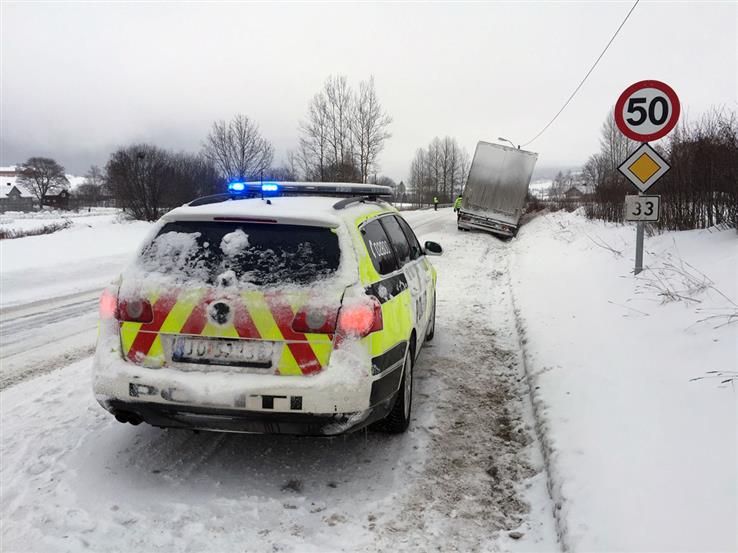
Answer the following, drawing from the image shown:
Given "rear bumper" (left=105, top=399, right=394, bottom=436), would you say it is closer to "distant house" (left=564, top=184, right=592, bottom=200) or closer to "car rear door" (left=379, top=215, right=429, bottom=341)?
"car rear door" (left=379, top=215, right=429, bottom=341)

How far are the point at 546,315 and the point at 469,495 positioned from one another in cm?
439

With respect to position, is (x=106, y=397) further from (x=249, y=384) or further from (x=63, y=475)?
(x=249, y=384)

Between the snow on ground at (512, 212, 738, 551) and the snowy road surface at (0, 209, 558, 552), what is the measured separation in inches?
11.4

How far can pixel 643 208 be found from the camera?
22.2 ft

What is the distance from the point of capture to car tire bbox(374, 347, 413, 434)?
375cm

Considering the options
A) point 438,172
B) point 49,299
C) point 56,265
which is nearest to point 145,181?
point 56,265

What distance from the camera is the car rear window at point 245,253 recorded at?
314cm

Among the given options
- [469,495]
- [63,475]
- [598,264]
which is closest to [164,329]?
[63,475]

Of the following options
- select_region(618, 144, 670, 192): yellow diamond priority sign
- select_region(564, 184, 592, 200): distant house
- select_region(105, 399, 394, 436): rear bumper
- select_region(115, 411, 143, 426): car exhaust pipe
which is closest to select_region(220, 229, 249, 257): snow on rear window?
select_region(105, 399, 394, 436): rear bumper

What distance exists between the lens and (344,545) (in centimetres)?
269

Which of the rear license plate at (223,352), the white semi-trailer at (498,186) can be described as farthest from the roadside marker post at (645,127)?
the white semi-trailer at (498,186)

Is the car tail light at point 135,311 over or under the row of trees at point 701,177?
under

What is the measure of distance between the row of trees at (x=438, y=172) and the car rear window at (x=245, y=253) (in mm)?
86470

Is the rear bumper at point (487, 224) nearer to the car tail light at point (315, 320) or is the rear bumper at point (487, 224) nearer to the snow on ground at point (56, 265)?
the snow on ground at point (56, 265)
